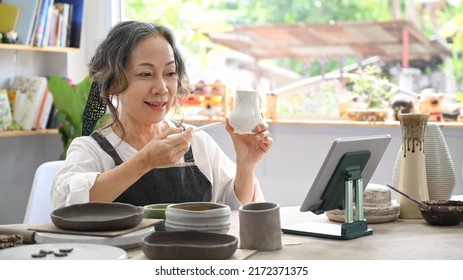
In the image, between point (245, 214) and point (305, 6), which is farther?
point (305, 6)

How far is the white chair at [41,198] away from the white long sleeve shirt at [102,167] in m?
0.32

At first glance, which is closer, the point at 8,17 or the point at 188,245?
the point at 188,245

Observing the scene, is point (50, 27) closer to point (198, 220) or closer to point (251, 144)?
point (251, 144)

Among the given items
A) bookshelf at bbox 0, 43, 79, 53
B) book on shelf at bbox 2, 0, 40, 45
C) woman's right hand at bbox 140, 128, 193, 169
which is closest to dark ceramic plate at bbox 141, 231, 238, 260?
woman's right hand at bbox 140, 128, 193, 169

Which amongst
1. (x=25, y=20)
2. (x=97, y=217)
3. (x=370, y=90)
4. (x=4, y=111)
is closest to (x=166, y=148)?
(x=97, y=217)

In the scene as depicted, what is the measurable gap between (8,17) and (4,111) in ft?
1.76

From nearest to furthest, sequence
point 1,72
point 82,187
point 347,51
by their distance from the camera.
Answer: point 82,187, point 1,72, point 347,51

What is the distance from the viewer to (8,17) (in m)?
4.20

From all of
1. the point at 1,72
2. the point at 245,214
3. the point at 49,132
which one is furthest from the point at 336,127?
the point at 245,214

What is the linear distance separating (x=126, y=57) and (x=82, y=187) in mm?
552

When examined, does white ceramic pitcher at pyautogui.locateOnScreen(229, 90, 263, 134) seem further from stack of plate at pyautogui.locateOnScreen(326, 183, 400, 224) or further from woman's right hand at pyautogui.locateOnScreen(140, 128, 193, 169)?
stack of plate at pyautogui.locateOnScreen(326, 183, 400, 224)

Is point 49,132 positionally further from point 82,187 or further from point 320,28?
point 82,187
